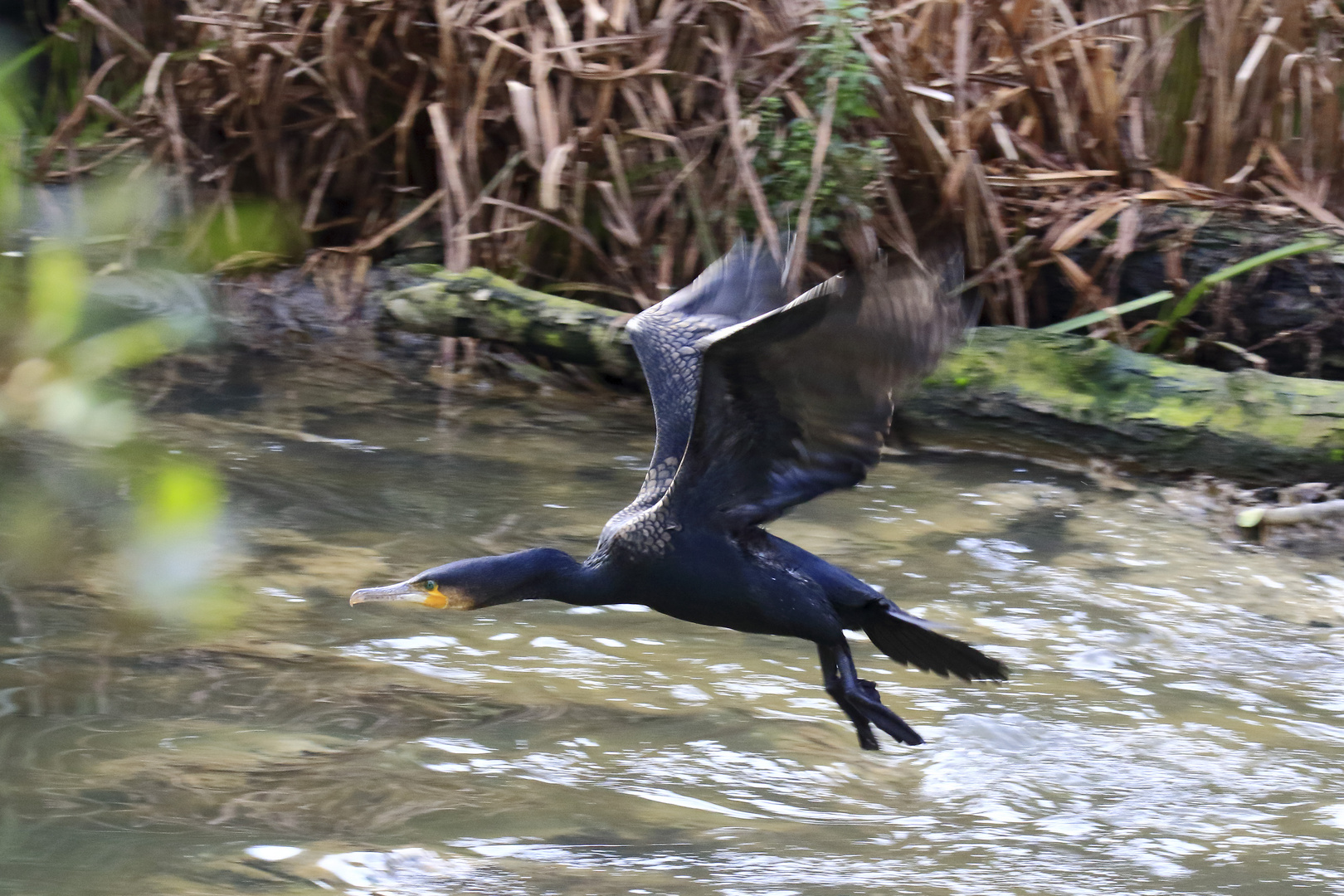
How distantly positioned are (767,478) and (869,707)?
23.5 inches

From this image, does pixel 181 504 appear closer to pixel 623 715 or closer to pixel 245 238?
pixel 623 715

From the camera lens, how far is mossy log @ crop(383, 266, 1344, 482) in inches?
185

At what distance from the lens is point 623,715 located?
317 centimetres

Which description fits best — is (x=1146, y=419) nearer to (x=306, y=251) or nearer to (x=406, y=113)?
(x=406, y=113)

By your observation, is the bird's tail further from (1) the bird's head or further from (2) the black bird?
(1) the bird's head

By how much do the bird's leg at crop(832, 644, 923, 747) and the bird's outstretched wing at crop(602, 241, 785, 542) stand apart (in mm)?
547

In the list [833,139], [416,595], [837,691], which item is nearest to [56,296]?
[416,595]

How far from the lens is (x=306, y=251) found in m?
6.67

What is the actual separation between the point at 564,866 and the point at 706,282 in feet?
5.08

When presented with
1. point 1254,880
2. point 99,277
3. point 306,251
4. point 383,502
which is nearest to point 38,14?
point 306,251

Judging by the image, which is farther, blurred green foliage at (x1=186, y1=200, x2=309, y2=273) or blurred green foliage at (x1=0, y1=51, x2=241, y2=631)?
blurred green foliage at (x1=186, y1=200, x2=309, y2=273)

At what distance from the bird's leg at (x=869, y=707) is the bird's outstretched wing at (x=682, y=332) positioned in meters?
0.55

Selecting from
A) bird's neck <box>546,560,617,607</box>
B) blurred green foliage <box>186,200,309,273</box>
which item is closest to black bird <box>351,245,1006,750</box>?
bird's neck <box>546,560,617,607</box>

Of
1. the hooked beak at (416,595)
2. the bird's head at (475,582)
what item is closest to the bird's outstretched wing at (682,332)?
the bird's head at (475,582)
